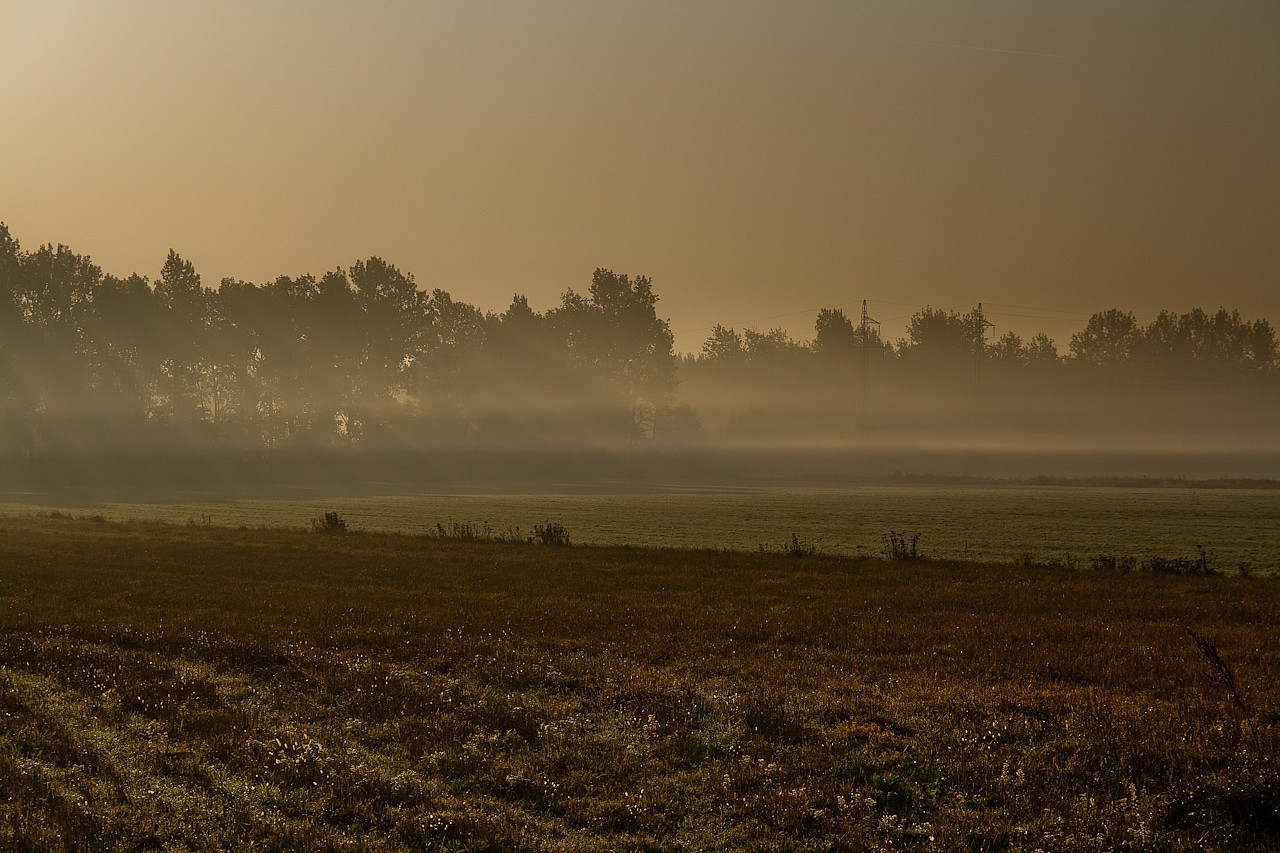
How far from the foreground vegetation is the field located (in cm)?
2044

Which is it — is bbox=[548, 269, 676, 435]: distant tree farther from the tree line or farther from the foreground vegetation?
the foreground vegetation

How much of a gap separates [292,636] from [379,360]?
5063 inches

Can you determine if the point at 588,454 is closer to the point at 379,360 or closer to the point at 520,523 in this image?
the point at 379,360

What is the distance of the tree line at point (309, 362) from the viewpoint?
116500mm

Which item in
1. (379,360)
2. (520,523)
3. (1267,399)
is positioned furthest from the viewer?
(1267,399)

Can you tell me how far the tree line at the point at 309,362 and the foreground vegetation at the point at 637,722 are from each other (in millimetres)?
108034

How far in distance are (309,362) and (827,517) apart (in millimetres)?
98634

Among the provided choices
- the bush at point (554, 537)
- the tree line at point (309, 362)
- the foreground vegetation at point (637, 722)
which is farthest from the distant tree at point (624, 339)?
the foreground vegetation at point (637, 722)

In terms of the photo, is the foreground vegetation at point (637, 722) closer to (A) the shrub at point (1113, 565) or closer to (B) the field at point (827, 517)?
(A) the shrub at point (1113, 565)

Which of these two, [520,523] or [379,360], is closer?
[520,523]

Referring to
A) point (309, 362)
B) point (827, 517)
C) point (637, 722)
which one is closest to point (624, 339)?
point (309, 362)

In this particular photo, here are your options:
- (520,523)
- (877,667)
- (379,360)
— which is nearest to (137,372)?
(379,360)

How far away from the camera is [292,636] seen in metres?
18.7

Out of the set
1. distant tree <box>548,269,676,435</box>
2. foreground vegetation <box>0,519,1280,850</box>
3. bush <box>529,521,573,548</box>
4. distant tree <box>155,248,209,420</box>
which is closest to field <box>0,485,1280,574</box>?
bush <box>529,521,573,548</box>
